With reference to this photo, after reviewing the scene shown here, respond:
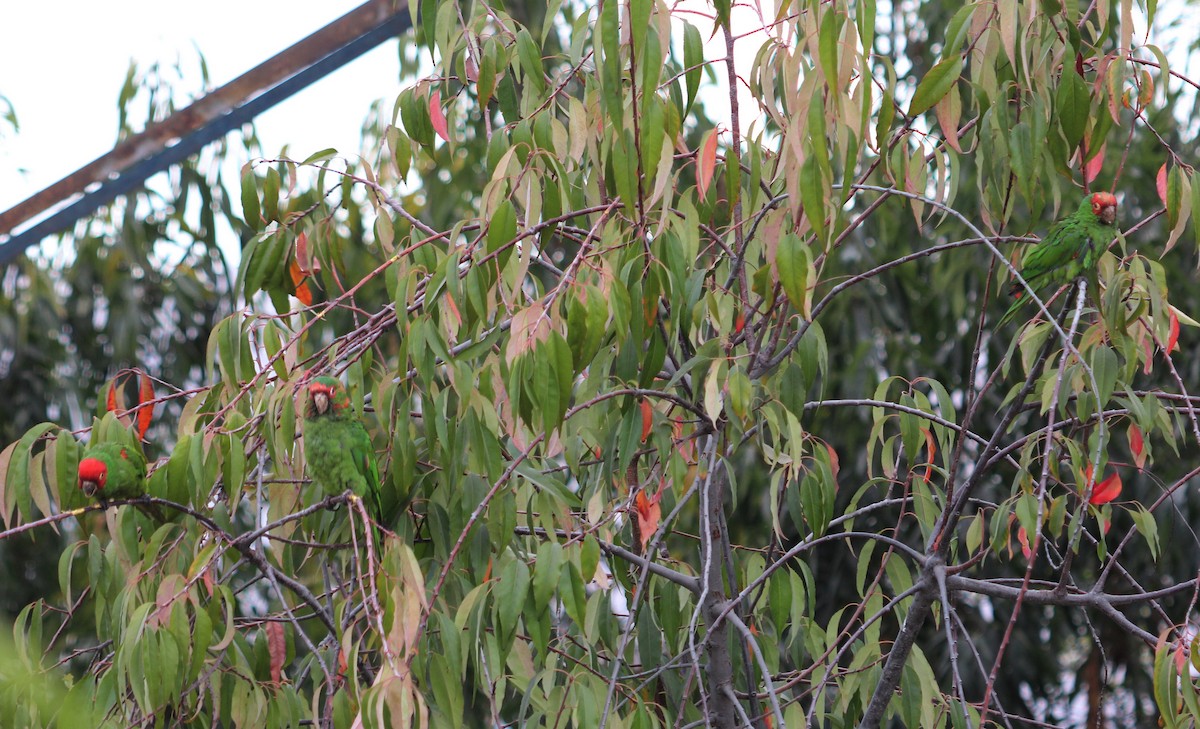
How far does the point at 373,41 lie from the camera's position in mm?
939

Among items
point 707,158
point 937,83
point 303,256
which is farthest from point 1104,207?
point 303,256

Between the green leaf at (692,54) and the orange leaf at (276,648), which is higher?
the green leaf at (692,54)

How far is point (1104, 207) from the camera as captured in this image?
A: 234 centimetres

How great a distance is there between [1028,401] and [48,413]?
3.84 meters

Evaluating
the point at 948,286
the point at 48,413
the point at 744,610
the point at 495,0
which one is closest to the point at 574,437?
the point at 744,610

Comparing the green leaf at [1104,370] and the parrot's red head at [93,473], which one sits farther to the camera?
the parrot's red head at [93,473]

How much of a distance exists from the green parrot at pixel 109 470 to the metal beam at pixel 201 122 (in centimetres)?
103

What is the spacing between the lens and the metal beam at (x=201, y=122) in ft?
2.87

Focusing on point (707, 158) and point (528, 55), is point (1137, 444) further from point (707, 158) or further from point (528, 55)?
point (528, 55)

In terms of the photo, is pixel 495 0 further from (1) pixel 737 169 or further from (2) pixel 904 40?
(2) pixel 904 40

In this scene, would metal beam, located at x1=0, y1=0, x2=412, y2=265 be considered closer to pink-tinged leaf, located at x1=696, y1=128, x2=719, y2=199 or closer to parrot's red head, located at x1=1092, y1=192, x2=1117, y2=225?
pink-tinged leaf, located at x1=696, y1=128, x2=719, y2=199

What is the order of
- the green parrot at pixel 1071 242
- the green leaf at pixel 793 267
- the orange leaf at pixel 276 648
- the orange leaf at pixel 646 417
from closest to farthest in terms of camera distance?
the green leaf at pixel 793 267 → the orange leaf at pixel 646 417 → the orange leaf at pixel 276 648 → the green parrot at pixel 1071 242

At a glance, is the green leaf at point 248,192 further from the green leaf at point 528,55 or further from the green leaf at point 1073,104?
the green leaf at point 1073,104

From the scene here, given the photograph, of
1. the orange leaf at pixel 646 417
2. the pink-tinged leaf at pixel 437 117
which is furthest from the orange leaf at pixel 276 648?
the pink-tinged leaf at pixel 437 117
